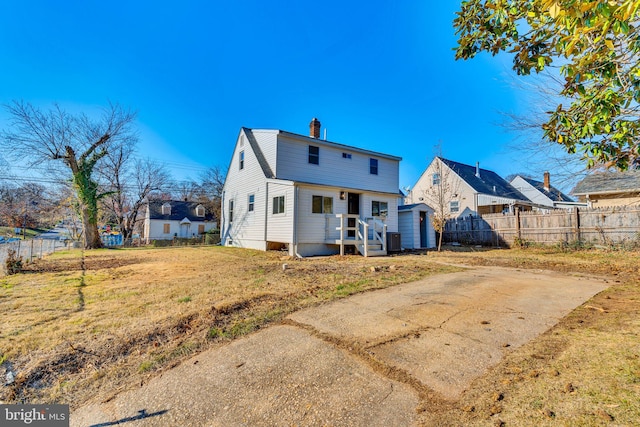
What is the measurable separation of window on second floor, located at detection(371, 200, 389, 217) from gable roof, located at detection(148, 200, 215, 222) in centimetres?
3135

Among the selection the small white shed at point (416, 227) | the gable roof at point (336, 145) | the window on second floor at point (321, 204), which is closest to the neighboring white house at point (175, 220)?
the gable roof at point (336, 145)

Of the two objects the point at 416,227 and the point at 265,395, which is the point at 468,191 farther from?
the point at 265,395

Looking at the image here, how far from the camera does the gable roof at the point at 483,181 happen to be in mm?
23578

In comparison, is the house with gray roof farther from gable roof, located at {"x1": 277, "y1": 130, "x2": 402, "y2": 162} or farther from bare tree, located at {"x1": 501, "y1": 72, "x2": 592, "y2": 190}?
bare tree, located at {"x1": 501, "y1": 72, "x2": 592, "y2": 190}

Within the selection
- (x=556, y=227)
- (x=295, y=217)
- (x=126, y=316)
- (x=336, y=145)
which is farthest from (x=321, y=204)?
Result: (x=556, y=227)

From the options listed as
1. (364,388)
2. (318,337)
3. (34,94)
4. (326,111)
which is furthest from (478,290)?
(34,94)

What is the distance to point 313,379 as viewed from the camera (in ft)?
7.60

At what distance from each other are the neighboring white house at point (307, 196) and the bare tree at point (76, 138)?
867 centimetres

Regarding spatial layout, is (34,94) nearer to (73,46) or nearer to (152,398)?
(73,46)

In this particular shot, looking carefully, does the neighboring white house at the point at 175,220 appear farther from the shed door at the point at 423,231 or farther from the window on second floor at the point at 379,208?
the shed door at the point at 423,231

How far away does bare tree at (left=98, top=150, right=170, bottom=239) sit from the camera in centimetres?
2577

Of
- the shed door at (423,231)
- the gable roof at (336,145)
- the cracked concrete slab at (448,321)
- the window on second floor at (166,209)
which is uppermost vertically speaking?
the gable roof at (336,145)

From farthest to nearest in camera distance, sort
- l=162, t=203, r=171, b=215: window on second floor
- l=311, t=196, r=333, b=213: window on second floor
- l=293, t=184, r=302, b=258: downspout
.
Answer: l=162, t=203, r=171, b=215: window on second floor
l=311, t=196, r=333, b=213: window on second floor
l=293, t=184, r=302, b=258: downspout

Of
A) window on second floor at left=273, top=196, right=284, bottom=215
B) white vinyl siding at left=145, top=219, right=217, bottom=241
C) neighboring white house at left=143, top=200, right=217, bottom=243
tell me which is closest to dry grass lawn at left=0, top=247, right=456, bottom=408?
window on second floor at left=273, top=196, right=284, bottom=215
